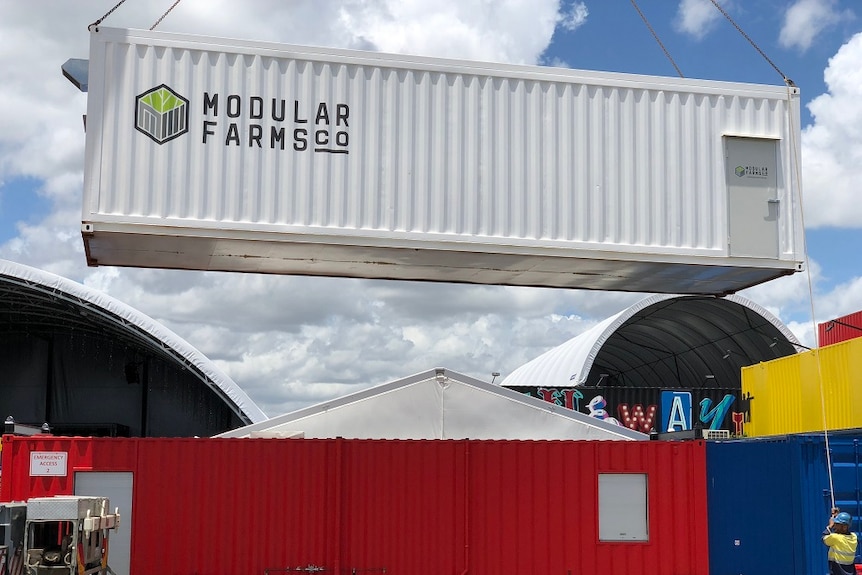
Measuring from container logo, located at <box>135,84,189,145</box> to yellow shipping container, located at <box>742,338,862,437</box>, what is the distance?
35.3 feet

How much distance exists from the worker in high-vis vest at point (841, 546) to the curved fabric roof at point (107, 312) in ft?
65.3

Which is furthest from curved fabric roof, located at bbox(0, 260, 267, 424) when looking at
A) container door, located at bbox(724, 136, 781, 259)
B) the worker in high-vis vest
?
the worker in high-vis vest

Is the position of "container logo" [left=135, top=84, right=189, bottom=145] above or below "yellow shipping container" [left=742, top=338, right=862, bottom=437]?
above

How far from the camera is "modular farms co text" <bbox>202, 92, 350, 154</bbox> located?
12.8 metres

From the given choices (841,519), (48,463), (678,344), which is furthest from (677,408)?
(48,463)

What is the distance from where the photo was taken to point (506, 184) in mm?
13430

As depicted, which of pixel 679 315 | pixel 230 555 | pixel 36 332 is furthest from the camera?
pixel 36 332

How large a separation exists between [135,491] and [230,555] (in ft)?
5.78

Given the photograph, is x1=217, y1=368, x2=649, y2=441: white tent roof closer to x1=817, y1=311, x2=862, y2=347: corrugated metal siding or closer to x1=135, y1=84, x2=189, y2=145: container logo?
x1=135, y1=84, x2=189, y2=145: container logo

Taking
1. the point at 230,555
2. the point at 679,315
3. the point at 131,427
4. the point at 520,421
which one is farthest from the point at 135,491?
the point at 131,427

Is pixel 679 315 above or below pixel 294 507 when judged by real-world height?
above

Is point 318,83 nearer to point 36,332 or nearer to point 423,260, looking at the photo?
point 423,260

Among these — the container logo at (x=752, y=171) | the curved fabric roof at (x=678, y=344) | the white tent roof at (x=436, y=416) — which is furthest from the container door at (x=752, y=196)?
the curved fabric roof at (x=678, y=344)

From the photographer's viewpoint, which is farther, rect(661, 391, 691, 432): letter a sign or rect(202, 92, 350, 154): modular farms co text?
rect(661, 391, 691, 432): letter a sign
